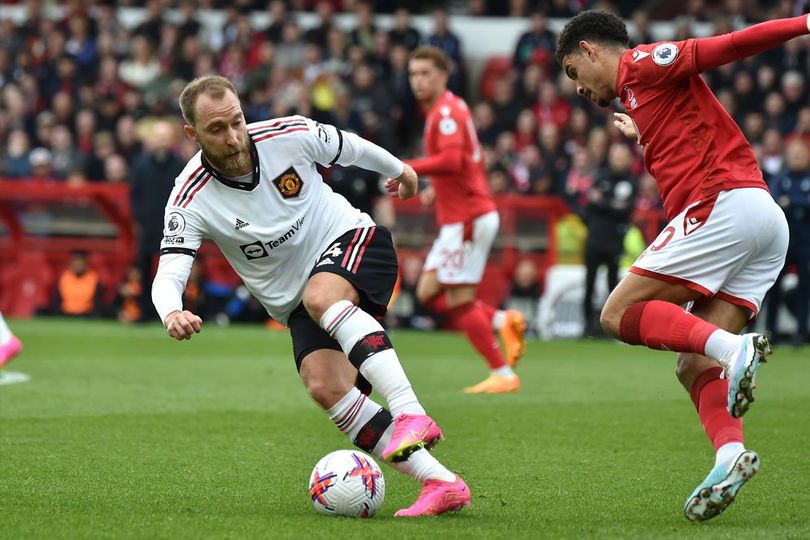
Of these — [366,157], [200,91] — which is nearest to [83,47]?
[366,157]

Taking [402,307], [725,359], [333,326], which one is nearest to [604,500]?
[725,359]

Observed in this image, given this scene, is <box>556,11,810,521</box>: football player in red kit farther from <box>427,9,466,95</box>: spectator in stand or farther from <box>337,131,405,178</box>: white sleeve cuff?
<box>427,9,466,95</box>: spectator in stand

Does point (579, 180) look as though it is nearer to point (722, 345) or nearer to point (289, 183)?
point (289, 183)

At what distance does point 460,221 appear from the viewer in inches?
415

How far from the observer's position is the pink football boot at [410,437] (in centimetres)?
473

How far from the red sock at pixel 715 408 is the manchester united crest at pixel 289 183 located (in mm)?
1966

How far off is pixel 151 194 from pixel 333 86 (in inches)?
174

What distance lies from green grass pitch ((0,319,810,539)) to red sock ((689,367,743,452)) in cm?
34

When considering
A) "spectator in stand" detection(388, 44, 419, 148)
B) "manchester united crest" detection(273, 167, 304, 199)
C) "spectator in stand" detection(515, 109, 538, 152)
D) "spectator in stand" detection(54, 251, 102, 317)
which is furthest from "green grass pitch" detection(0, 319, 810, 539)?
"spectator in stand" detection(388, 44, 419, 148)

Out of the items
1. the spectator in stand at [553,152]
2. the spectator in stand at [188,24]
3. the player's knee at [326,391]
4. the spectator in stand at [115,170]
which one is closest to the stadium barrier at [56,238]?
the spectator in stand at [115,170]

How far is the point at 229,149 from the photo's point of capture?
17.3 ft

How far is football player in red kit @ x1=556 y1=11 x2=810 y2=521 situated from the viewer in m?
4.97

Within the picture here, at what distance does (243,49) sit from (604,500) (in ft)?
58.1

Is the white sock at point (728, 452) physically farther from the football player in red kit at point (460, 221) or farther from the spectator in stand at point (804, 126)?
the spectator in stand at point (804, 126)
